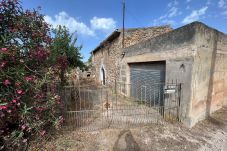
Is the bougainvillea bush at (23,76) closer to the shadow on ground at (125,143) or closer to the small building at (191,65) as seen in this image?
the shadow on ground at (125,143)

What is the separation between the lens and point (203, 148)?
376 cm

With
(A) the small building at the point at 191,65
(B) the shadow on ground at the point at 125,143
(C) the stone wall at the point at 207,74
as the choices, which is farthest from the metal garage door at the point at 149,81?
(B) the shadow on ground at the point at 125,143

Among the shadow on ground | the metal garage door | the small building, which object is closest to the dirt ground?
the shadow on ground

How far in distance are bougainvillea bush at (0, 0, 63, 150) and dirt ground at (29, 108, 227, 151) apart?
73cm

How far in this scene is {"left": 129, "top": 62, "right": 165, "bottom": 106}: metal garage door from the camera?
20.2 ft

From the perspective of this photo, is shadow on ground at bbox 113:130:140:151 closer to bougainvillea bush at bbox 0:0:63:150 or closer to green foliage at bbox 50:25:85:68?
bougainvillea bush at bbox 0:0:63:150

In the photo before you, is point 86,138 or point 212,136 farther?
point 212,136

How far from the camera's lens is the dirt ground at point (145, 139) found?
358cm

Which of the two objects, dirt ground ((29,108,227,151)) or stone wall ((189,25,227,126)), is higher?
stone wall ((189,25,227,126))

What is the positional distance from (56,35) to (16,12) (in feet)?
21.1

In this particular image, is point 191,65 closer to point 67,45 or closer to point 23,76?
point 23,76

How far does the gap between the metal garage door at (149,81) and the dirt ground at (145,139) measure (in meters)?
1.48

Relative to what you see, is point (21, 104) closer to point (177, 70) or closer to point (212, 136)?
point (177, 70)

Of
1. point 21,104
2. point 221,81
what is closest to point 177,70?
point 221,81
